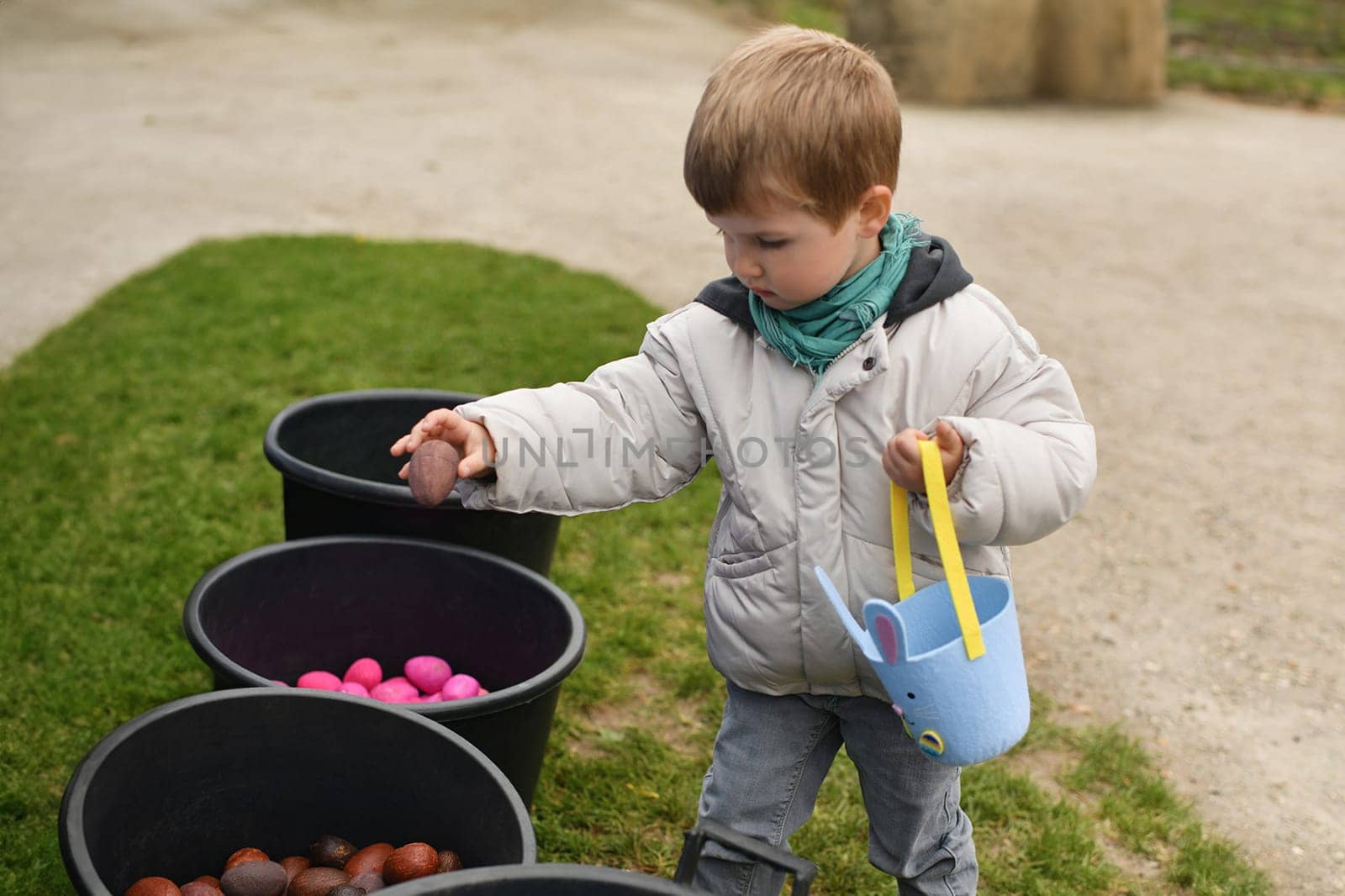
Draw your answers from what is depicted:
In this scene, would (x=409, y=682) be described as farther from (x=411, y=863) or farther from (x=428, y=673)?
(x=411, y=863)

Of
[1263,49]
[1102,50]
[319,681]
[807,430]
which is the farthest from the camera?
[1263,49]

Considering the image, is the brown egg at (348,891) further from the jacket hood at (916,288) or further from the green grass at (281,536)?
the jacket hood at (916,288)

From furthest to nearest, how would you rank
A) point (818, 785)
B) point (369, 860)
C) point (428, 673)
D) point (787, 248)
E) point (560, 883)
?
point (428, 673), point (818, 785), point (369, 860), point (787, 248), point (560, 883)

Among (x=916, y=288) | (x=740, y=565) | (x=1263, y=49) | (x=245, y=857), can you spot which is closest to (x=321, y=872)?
(x=245, y=857)

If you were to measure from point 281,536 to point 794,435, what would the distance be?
89.3 inches

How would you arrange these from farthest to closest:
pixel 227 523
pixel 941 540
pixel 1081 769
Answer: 1. pixel 227 523
2. pixel 1081 769
3. pixel 941 540

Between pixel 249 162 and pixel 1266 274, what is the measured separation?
5.56 metres

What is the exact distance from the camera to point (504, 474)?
1942mm

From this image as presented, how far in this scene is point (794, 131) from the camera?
5.78 feet

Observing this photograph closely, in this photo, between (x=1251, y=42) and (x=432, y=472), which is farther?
(x=1251, y=42)

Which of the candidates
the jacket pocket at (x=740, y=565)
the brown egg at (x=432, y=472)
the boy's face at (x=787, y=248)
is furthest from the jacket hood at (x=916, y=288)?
the brown egg at (x=432, y=472)

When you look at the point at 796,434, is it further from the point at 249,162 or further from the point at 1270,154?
the point at 1270,154

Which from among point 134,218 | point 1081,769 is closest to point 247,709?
Result: point 1081,769

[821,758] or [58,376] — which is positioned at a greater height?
[821,758]
